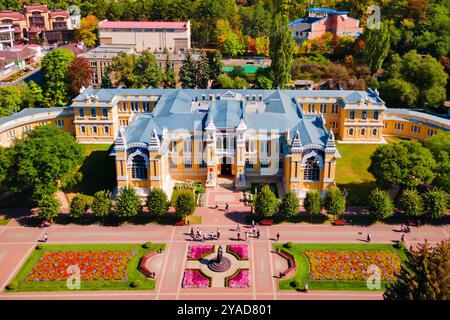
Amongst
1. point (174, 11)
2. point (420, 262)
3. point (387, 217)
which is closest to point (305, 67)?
point (174, 11)

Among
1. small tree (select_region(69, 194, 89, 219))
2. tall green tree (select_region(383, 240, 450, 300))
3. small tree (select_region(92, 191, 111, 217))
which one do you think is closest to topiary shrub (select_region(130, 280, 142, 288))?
small tree (select_region(92, 191, 111, 217))

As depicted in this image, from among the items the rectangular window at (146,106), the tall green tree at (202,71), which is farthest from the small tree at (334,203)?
the tall green tree at (202,71)

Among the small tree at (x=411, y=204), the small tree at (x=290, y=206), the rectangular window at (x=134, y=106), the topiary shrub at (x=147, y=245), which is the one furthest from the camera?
the rectangular window at (x=134, y=106)

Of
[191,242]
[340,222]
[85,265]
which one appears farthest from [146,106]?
[340,222]

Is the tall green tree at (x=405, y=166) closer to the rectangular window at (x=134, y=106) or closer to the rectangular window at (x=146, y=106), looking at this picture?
the rectangular window at (x=146, y=106)

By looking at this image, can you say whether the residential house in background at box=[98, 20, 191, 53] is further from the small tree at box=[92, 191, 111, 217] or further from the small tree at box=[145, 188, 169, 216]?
the small tree at box=[145, 188, 169, 216]

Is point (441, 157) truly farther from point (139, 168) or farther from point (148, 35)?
point (148, 35)
